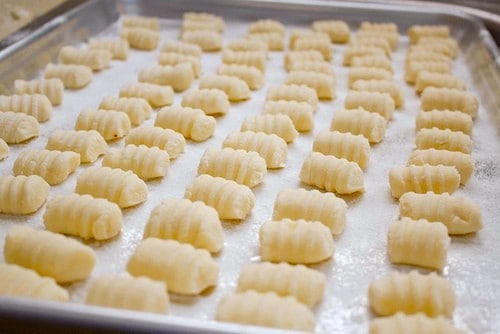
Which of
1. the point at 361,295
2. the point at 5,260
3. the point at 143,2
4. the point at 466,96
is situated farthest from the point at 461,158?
the point at 143,2

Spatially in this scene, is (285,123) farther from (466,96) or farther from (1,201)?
(1,201)

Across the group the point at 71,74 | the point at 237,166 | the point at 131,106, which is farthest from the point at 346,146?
the point at 71,74

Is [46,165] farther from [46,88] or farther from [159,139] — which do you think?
[46,88]

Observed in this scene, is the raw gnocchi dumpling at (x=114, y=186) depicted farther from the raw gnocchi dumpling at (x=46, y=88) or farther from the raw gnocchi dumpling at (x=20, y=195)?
the raw gnocchi dumpling at (x=46, y=88)

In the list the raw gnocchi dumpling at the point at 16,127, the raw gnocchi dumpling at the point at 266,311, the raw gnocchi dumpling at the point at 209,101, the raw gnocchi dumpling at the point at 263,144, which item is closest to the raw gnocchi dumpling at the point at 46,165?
the raw gnocchi dumpling at the point at 16,127

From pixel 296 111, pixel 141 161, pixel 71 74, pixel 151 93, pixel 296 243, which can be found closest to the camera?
pixel 296 243
